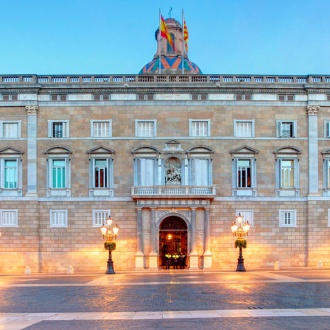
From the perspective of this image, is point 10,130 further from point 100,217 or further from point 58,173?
point 100,217

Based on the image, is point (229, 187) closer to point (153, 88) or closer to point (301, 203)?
point (301, 203)

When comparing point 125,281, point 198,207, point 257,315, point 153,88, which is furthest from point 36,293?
point 153,88

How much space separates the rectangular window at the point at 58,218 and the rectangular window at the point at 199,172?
10.6 metres

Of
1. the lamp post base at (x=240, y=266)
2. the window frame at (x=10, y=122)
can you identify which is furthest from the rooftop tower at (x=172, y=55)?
the lamp post base at (x=240, y=266)

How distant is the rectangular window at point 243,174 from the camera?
4809cm

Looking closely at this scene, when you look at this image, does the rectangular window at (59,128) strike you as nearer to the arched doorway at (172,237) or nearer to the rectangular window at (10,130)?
the rectangular window at (10,130)

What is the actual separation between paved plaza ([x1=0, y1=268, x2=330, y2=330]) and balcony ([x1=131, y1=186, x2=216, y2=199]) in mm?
14660

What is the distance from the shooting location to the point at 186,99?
48812mm

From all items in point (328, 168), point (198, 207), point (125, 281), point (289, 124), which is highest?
point (289, 124)

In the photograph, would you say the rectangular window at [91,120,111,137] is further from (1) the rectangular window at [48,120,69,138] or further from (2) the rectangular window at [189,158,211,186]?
(2) the rectangular window at [189,158,211,186]

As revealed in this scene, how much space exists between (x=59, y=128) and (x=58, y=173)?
3.74 metres

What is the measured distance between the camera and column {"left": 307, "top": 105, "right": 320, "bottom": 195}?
157ft

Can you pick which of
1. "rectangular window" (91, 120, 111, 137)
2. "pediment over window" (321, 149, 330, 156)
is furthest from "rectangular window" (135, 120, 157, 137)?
"pediment over window" (321, 149, 330, 156)

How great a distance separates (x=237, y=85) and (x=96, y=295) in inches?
1086
